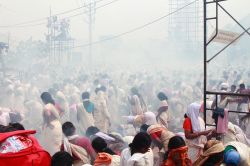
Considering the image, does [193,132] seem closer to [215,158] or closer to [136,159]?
[215,158]

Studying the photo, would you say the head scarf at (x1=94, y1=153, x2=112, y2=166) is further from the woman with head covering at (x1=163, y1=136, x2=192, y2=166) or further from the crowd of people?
the woman with head covering at (x1=163, y1=136, x2=192, y2=166)

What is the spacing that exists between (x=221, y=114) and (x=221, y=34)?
121 cm

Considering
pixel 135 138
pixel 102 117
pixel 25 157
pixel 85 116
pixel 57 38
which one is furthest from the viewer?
pixel 57 38

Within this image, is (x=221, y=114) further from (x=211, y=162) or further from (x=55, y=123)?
(x=55, y=123)

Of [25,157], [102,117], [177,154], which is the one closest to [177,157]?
[177,154]

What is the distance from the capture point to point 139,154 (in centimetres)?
384

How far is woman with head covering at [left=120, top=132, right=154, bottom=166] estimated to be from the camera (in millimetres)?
3791

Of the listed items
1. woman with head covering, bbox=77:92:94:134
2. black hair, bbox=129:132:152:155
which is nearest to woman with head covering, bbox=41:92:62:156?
A: woman with head covering, bbox=77:92:94:134

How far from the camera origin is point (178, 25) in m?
63.0

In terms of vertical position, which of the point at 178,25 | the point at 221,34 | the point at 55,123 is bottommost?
the point at 55,123

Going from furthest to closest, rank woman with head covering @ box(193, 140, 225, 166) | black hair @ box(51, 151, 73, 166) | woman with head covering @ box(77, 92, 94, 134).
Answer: woman with head covering @ box(77, 92, 94, 134) < woman with head covering @ box(193, 140, 225, 166) < black hair @ box(51, 151, 73, 166)

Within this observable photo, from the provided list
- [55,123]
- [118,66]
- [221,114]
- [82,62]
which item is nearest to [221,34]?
[221,114]

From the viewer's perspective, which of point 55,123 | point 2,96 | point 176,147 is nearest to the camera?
point 176,147

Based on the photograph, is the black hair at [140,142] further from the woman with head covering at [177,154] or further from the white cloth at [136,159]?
the woman with head covering at [177,154]
